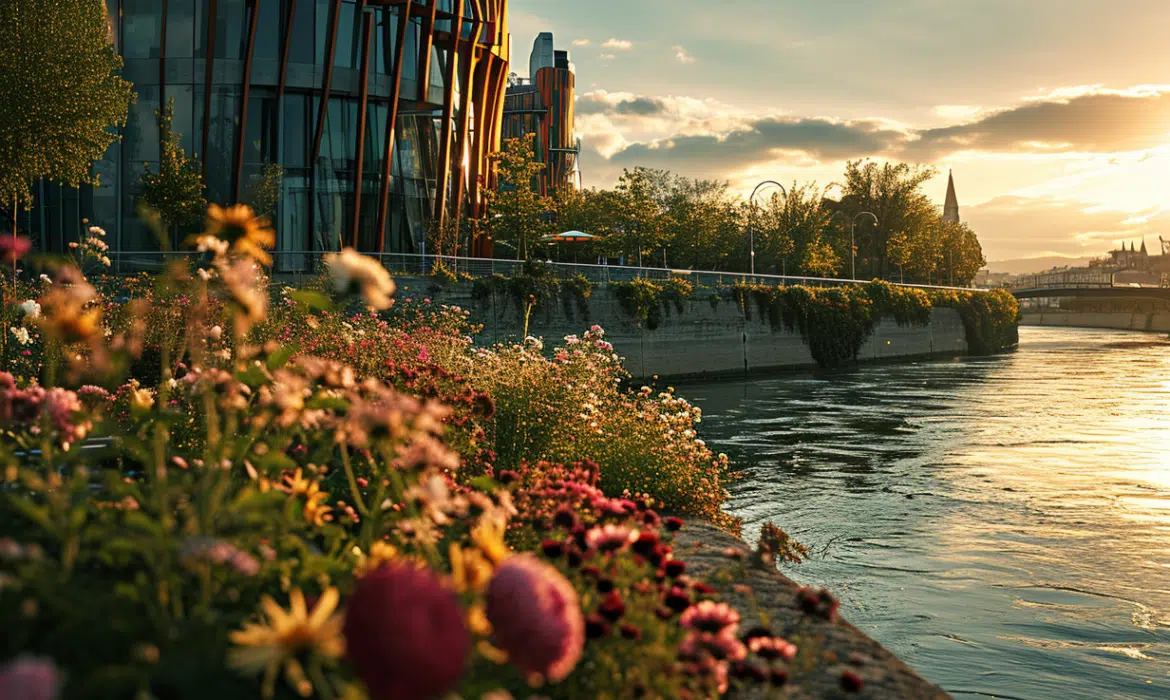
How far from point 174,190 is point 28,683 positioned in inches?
1404

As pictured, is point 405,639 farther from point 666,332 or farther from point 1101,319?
point 1101,319

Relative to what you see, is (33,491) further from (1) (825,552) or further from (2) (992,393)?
(2) (992,393)

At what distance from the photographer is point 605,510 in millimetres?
4215

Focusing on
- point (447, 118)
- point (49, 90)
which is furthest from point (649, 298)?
point (49, 90)

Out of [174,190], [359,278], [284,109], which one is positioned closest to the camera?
[359,278]

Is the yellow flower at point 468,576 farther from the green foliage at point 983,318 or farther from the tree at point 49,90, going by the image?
the green foliage at point 983,318

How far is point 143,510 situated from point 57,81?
22.1 meters

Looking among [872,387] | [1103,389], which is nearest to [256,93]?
[872,387]

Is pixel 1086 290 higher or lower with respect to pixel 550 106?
lower

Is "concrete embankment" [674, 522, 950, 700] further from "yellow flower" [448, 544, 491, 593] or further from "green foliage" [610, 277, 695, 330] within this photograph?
"green foliage" [610, 277, 695, 330]

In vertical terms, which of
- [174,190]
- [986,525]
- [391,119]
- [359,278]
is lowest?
[986,525]

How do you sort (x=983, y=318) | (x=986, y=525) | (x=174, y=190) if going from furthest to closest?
(x=983, y=318) < (x=174, y=190) < (x=986, y=525)

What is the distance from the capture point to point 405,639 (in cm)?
172

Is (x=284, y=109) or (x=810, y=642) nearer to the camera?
(x=810, y=642)
